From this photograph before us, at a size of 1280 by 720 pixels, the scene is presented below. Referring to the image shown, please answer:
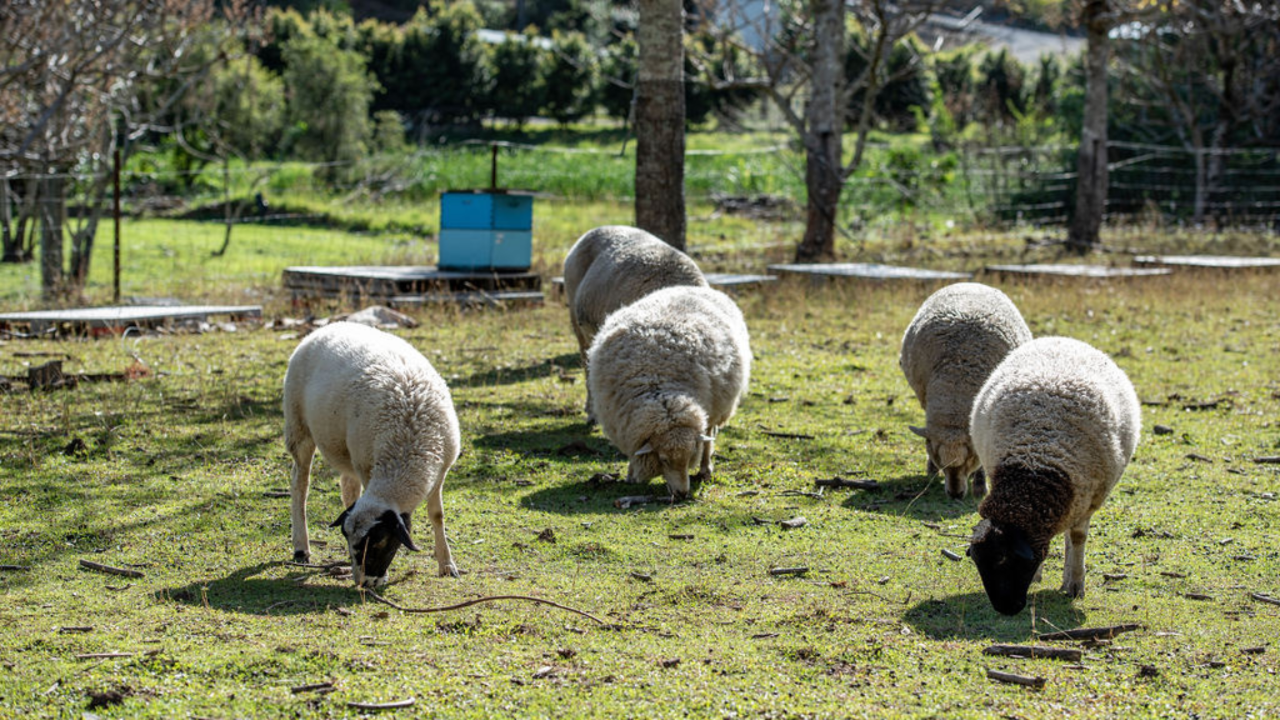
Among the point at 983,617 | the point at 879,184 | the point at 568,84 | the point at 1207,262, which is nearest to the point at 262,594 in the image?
the point at 983,617

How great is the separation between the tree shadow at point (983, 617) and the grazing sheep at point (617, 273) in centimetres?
393

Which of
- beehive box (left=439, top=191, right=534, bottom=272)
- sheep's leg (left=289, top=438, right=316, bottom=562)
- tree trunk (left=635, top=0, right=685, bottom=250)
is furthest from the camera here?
beehive box (left=439, top=191, right=534, bottom=272)

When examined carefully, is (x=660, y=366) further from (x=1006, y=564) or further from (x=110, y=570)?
(x=110, y=570)

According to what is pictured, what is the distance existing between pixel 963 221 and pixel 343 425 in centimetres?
2304

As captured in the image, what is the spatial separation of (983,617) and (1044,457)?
75 cm

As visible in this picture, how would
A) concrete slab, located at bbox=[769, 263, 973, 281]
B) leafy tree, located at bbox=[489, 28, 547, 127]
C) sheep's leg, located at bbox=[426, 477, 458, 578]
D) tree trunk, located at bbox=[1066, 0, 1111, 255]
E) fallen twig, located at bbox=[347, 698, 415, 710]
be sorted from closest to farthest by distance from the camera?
fallen twig, located at bbox=[347, 698, 415, 710] → sheep's leg, located at bbox=[426, 477, 458, 578] → concrete slab, located at bbox=[769, 263, 973, 281] → tree trunk, located at bbox=[1066, 0, 1111, 255] → leafy tree, located at bbox=[489, 28, 547, 127]

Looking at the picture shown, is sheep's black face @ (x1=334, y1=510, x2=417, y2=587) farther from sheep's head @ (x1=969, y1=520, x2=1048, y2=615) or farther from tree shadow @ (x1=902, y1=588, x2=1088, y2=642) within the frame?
sheep's head @ (x1=969, y1=520, x2=1048, y2=615)

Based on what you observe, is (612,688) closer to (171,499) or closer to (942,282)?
(171,499)

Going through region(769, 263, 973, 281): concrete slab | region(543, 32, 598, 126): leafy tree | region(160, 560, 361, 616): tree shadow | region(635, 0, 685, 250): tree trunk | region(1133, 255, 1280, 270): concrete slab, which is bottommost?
region(160, 560, 361, 616): tree shadow

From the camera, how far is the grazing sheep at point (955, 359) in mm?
7074

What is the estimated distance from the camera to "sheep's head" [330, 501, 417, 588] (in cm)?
503

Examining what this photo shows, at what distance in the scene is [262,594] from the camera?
5.14 meters

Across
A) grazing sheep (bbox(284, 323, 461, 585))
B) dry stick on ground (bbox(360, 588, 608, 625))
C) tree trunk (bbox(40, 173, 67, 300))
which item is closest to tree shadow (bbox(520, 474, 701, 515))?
grazing sheep (bbox(284, 323, 461, 585))

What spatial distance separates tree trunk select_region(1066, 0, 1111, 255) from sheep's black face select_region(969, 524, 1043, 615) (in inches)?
678
